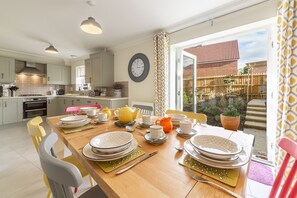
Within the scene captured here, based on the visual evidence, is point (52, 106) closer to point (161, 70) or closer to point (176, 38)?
point (161, 70)

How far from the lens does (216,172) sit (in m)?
0.55

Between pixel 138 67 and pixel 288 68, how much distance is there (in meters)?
2.58

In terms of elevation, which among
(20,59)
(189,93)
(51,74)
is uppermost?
(20,59)

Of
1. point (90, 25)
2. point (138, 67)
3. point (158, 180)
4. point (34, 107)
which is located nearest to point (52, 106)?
point (34, 107)

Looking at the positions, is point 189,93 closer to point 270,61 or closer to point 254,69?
point 254,69

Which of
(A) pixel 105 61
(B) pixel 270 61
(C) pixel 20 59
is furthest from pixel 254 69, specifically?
(C) pixel 20 59

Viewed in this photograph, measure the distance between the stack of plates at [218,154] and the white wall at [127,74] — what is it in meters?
2.29

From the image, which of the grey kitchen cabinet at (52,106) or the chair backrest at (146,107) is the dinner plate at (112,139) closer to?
the chair backrest at (146,107)

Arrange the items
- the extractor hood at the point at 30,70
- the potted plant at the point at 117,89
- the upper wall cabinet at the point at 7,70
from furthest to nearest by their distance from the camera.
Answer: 1. the extractor hood at the point at 30,70
2. the upper wall cabinet at the point at 7,70
3. the potted plant at the point at 117,89

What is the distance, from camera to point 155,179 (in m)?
0.51

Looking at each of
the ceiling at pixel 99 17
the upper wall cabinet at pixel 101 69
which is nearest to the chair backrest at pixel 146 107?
the upper wall cabinet at pixel 101 69

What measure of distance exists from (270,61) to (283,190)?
6.24 ft

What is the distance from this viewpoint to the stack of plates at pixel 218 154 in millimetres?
569

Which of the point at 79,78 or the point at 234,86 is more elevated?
the point at 79,78
